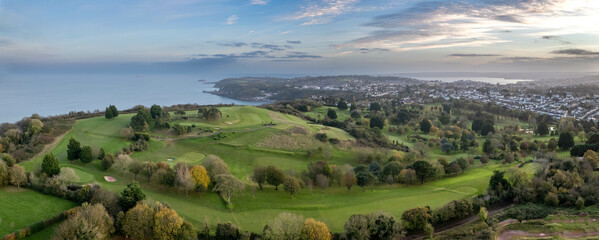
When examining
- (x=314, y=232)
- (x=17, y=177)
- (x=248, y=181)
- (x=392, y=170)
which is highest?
(x=17, y=177)

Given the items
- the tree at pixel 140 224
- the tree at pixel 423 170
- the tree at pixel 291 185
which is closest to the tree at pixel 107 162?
the tree at pixel 140 224

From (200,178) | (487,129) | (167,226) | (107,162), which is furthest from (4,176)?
(487,129)

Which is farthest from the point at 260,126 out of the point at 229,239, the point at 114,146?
the point at 229,239

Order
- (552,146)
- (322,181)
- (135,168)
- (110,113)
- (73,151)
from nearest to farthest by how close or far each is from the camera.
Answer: (322,181)
(135,168)
(73,151)
(552,146)
(110,113)

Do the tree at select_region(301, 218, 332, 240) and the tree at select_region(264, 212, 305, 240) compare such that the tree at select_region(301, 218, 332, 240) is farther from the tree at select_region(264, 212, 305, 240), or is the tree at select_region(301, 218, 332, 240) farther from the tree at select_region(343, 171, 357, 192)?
the tree at select_region(343, 171, 357, 192)

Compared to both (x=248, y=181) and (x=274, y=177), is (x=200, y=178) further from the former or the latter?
(x=274, y=177)

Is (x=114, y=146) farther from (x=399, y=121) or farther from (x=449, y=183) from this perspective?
(x=399, y=121)
